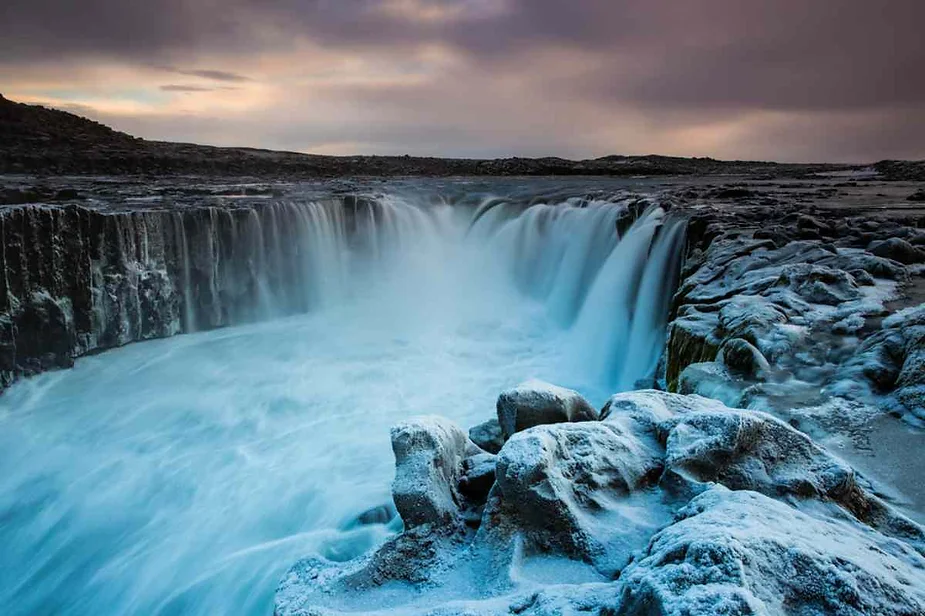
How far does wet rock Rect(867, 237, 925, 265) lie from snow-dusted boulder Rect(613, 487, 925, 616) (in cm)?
600

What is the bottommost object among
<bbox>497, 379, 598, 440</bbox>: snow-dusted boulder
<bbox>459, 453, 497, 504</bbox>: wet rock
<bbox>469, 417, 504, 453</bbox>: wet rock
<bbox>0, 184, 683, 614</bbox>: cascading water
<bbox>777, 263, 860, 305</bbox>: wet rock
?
<bbox>0, 184, 683, 614</bbox>: cascading water

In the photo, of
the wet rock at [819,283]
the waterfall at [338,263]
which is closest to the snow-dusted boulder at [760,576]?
the wet rock at [819,283]

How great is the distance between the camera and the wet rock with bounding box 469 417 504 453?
465cm

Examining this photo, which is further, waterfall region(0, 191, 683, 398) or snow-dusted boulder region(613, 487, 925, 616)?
waterfall region(0, 191, 683, 398)

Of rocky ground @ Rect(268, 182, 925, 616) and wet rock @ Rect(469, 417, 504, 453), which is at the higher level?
rocky ground @ Rect(268, 182, 925, 616)

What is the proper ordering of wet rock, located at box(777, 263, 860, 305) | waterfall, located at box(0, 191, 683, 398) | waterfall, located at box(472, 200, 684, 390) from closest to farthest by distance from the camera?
wet rock, located at box(777, 263, 860, 305), waterfall, located at box(472, 200, 684, 390), waterfall, located at box(0, 191, 683, 398)

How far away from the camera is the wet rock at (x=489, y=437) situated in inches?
183

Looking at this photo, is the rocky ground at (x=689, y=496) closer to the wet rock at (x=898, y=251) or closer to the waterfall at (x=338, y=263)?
the wet rock at (x=898, y=251)

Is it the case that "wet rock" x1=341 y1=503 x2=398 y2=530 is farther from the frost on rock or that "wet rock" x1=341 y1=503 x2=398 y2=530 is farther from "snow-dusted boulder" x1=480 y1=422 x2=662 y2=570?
"snow-dusted boulder" x1=480 y1=422 x2=662 y2=570

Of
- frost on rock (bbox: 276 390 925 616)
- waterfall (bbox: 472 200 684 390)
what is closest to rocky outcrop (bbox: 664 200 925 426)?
frost on rock (bbox: 276 390 925 616)

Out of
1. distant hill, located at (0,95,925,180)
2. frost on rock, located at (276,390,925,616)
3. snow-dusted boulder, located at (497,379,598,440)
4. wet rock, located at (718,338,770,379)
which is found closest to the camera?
frost on rock, located at (276,390,925,616)

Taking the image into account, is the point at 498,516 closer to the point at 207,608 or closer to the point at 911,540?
the point at 911,540

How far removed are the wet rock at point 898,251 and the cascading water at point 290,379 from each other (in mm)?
3146

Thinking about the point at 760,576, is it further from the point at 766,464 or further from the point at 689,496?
the point at 766,464
